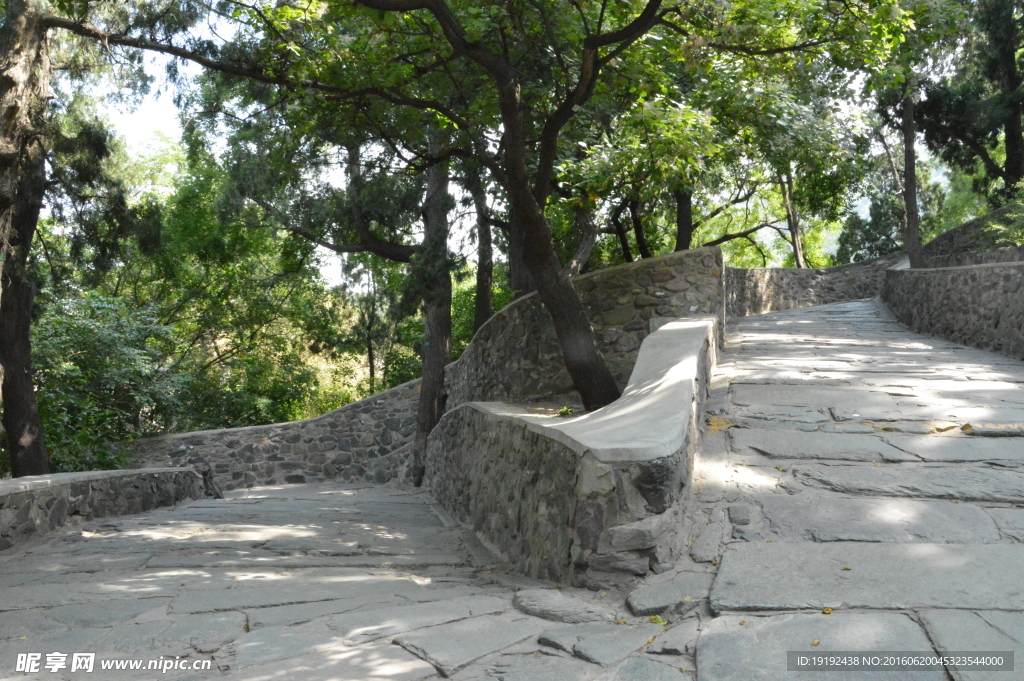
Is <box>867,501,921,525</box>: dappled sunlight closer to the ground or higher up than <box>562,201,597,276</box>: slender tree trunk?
closer to the ground

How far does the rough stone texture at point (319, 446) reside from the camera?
15188mm

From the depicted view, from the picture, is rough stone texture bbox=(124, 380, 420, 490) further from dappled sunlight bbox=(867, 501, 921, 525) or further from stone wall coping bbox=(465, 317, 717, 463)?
dappled sunlight bbox=(867, 501, 921, 525)

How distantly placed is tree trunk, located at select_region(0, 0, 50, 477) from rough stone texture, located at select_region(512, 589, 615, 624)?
6983 mm

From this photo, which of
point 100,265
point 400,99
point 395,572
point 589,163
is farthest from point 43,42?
point 395,572

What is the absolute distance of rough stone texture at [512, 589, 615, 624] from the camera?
10.3ft

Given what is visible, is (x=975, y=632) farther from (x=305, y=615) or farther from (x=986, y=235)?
(x=986, y=235)

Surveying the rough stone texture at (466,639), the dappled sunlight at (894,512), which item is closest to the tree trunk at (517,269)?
the dappled sunlight at (894,512)

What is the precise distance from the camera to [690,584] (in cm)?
327

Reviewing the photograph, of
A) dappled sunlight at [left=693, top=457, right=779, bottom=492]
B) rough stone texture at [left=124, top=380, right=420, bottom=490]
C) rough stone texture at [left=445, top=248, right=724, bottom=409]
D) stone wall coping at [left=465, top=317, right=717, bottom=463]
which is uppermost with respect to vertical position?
rough stone texture at [left=445, top=248, right=724, bottom=409]

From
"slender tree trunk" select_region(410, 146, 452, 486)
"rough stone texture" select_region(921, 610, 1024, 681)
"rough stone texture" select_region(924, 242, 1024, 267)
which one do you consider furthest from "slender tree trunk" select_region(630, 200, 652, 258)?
"rough stone texture" select_region(921, 610, 1024, 681)

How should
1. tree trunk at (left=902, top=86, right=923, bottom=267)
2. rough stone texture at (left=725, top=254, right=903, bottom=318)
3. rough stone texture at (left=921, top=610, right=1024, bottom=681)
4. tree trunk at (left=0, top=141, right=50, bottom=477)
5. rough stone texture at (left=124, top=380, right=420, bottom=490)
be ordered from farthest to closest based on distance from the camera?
rough stone texture at (left=725, top=254, right=903, bottom=318)
tree trunk at (left=902, top=86, right=923, bottom=267)
rough stone texture at (left=124, top=380, right=420, bottom=490)
tree trunk at (left=0, top=141, right=50, bottom=477)
rough stone texture at (left=921, top=610, right=1024, bottom=681)

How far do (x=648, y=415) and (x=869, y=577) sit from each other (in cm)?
143

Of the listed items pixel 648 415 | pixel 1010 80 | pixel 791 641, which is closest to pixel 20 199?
pixel 648 415

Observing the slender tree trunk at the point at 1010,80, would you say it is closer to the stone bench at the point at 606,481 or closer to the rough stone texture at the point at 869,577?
the stone bench at the point at 606,481
